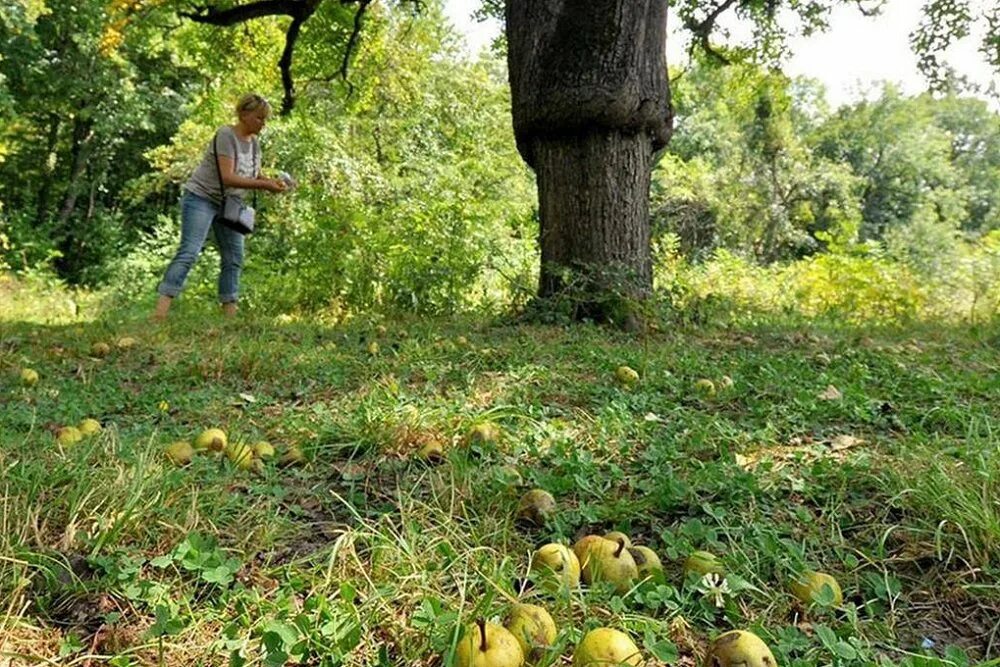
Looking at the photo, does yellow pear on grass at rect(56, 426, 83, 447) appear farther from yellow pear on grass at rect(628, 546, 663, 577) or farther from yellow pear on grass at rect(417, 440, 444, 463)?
yellow pear on grass at rect(628, 546, 663, 577)

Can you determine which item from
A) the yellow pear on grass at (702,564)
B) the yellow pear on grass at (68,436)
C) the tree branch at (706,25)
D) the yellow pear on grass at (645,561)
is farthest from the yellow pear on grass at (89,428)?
the tree branch at (706,25)

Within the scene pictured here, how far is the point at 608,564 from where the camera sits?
4.34ft

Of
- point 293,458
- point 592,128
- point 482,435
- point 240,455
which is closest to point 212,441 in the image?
point 240,455

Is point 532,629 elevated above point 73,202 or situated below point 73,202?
below

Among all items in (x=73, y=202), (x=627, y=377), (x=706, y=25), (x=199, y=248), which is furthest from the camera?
(x=73, y=202)

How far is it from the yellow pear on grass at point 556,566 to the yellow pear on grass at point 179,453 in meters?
1.06

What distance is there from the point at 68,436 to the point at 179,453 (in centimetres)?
36

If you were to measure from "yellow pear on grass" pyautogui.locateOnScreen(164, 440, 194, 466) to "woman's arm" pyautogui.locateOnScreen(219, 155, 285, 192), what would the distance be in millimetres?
3630

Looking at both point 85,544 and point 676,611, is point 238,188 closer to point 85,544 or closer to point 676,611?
point 85,544

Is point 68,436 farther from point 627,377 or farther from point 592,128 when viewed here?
point 592,128

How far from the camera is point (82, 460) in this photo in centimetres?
162

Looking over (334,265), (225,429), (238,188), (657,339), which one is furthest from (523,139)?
(225,429)

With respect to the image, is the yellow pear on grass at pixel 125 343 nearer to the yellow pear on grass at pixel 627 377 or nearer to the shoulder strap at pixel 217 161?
the shoulder strap at pixel 217 161

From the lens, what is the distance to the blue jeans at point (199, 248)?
5121 millimetres
